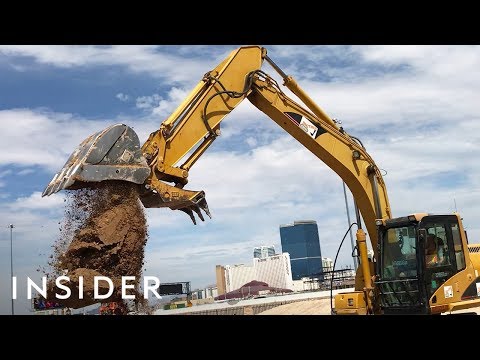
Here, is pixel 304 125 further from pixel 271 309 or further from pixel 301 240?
pixel 301 240

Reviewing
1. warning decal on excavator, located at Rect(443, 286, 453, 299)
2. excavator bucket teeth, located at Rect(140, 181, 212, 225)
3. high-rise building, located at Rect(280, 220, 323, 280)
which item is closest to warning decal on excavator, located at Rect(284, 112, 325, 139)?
excavator bucket teeth, located at Rect(140, 181, 212, 225)

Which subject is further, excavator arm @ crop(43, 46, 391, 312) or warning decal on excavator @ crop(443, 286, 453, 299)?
warning decal on excavator @ crop(443, 286, 453, 299)

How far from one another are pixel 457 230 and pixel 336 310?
7.74 feet

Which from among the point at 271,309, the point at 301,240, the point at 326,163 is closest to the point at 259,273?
the point at 271,309

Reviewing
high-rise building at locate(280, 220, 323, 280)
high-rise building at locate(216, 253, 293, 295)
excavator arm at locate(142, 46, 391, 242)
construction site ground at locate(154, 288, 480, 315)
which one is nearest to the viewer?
excavator arm at locate(142, 46, 391, 242)

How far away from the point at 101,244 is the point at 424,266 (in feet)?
15.1

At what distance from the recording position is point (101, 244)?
665cm

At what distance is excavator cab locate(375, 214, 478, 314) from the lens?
24.7ft

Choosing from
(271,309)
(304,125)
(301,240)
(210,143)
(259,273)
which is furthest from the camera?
(301,240)

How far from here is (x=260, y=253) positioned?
12775cm

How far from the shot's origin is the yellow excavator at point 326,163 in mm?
7016

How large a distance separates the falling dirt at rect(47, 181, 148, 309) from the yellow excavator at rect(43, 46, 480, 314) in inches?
11.1

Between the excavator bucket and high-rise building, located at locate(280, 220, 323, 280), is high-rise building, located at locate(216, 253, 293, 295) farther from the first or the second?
the excavator bucket
